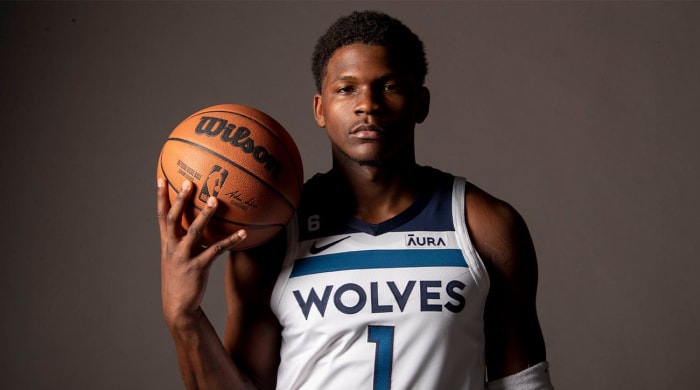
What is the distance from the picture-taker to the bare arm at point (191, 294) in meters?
1.21

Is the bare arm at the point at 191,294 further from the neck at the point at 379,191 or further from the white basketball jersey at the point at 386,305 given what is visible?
the neck at the point at 379,191

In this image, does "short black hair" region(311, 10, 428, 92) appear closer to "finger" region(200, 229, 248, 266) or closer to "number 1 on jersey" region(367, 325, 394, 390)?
"finger" region(200, 229, 248, 266)

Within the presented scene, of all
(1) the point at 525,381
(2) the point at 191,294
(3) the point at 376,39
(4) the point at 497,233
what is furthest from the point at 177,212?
(1) the point at 525,381

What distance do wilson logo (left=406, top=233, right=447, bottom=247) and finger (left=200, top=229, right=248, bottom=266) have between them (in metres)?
0.34

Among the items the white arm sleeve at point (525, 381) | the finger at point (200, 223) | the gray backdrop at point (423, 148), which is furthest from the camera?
the gray backdrop at point (423, 148)

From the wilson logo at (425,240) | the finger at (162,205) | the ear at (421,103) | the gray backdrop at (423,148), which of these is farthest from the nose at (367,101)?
the gray backdrop at (423,148)

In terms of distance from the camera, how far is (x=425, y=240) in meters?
1.36

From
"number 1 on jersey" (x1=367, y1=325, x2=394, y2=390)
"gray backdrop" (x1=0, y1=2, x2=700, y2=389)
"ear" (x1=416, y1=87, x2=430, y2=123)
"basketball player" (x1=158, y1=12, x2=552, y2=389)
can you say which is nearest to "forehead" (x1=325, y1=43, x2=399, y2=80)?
"basketball player" (x1=158, y1=12, x2=552, y2=389)

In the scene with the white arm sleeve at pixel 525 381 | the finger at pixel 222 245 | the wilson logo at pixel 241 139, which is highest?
the wilson logo at pixel 241 139

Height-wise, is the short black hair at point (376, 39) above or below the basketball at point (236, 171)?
above

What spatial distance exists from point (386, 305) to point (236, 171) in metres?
0.37

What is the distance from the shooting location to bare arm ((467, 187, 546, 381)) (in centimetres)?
139

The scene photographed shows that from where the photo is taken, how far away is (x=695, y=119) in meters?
2.67
